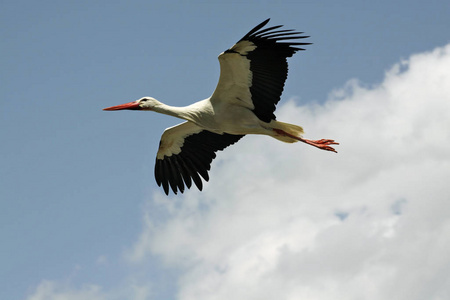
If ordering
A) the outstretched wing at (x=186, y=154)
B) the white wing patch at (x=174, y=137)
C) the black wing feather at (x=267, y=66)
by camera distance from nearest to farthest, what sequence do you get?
the black wing feather at (x=267, y=66)
the white wing patch at (x=174, y=137)
the outstretched wing at (x=186, y=154)

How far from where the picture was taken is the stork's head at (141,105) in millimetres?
12164

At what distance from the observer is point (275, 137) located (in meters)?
11.9

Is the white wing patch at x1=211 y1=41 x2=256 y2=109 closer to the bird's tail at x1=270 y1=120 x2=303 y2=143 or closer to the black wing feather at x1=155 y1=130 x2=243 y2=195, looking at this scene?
the bird's tail at x1=270 y1=120 x2=303 y2=143

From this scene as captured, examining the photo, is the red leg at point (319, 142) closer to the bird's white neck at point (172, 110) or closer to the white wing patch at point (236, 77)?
the white wing patch at point (236, 77)

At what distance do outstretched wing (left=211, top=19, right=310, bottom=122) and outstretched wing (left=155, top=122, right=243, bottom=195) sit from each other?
1671mm

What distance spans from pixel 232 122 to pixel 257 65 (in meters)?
1.03

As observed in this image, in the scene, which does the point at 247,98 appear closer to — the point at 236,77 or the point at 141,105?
the point at 236,77

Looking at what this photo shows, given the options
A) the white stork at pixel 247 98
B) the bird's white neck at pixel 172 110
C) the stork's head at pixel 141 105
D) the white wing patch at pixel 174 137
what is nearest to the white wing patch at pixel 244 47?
the white stork at pixel 247 98

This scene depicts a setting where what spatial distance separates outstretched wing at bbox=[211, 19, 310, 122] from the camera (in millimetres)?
10750

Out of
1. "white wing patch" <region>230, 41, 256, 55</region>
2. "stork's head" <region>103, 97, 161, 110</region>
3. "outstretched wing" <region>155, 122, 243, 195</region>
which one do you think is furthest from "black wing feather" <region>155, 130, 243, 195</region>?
"white wing patch" <region>230, 41, 256, 55</region>

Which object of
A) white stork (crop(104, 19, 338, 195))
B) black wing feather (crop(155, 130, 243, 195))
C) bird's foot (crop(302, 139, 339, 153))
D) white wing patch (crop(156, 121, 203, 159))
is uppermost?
white wing patch (crop(156, 121, 203, 159))

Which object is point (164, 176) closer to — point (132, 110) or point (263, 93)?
point (132, 110)

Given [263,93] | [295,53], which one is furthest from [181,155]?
[295,53]

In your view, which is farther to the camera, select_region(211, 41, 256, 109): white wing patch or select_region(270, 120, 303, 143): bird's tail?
select_region(270, 120, 303, 143): bird's tail
